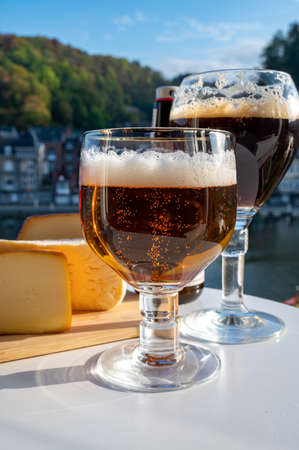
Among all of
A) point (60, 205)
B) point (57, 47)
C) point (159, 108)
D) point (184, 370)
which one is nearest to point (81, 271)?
point (184, 370)

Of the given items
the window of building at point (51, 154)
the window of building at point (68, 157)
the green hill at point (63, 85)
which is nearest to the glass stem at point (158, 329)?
the green hill at point (63, 85)

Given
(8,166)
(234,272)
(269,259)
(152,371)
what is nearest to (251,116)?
(234,272)

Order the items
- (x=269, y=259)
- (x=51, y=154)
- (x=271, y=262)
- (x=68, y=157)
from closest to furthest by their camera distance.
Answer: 1. (x=271, y=262)
2. (x=269, y=259)
3. (x=51, y=154)
4. (x=68, y=157)

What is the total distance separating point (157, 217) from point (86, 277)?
24 centimetres

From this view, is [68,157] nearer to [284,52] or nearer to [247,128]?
[284,52]

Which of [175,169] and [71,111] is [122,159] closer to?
[175,169]

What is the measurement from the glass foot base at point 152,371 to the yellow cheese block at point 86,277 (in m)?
0.13

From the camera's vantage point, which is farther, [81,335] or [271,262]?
[271,262]

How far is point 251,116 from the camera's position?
55 centimetres

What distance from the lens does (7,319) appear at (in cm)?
51

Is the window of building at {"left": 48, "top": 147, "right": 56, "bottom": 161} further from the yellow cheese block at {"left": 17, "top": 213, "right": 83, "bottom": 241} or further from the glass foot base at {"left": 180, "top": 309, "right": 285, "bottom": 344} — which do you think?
the glass foot base at {"left": 180, "top": 309, "right": 285, "bottom": 344}

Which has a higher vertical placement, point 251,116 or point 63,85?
point 63,85

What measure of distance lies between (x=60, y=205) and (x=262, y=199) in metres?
21.0

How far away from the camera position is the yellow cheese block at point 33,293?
514mm
